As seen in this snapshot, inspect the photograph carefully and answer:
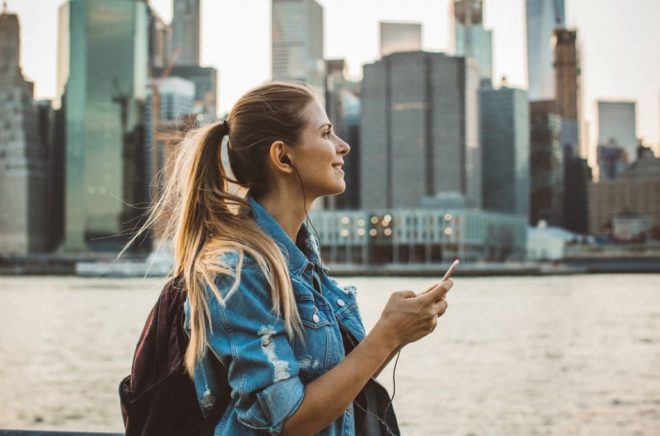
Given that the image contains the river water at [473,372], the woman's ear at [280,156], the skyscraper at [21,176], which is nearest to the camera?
the woman's ear at [280,156]

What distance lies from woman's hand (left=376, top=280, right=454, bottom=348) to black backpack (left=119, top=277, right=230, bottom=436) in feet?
1.52

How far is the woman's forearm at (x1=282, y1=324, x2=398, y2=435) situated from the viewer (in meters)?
2.05

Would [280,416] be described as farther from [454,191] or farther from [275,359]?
[454,191]

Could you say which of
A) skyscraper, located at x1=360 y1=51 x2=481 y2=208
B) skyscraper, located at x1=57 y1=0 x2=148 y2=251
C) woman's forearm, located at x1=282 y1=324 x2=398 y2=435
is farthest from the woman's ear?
skyscraper, located at x1=57 y1=0 x2=148 y2=251

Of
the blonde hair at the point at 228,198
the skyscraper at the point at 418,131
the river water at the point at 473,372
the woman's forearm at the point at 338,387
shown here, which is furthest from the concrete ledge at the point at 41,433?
the skyscraper at the point at 418,131

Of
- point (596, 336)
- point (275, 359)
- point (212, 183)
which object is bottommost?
point (596, 336)

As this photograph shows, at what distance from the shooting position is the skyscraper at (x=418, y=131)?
16375cm

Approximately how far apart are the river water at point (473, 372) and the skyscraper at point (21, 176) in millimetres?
120725

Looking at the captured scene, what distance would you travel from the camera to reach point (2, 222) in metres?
164

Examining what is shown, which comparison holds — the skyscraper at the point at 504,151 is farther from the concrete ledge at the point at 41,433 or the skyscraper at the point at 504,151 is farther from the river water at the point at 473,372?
the concrete ledge at the point at 41,433

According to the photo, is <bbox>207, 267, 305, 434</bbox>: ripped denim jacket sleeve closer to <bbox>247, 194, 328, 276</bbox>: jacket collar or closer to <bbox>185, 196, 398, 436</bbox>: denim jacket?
<bbox>185, 196, 398, 436</bbox>: denim jacket

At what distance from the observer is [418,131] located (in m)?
168

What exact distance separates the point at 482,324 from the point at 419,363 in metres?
15.5

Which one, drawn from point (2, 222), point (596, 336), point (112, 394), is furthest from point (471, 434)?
point (2, 222)
